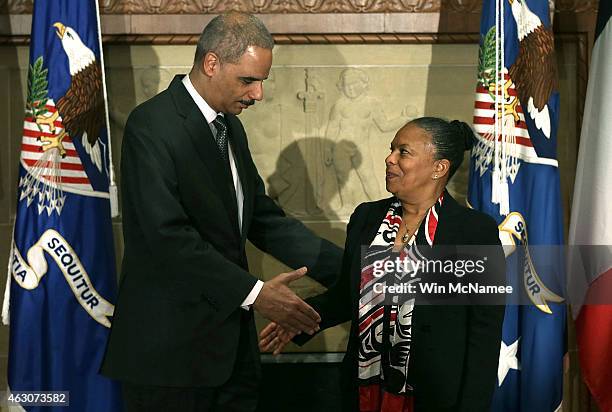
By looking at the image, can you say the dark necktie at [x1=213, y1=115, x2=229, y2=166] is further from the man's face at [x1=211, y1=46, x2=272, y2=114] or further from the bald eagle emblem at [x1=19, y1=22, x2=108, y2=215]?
the bald eagle emblem at [x1=19, y1=22, x2=108, y2=215]

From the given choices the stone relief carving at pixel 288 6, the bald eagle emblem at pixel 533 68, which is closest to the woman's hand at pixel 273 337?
the bald eagle emblem at pixel 533 68

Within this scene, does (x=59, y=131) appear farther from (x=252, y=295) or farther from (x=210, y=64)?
(x=252, y=295)

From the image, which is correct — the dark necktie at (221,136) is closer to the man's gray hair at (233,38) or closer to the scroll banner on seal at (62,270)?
the man's gray hair at (233,38)

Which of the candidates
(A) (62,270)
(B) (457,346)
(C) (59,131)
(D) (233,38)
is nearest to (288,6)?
(C) (59,131)

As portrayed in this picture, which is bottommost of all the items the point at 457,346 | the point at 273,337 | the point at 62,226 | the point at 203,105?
the point at 273,337

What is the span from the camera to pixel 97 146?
3.61 m

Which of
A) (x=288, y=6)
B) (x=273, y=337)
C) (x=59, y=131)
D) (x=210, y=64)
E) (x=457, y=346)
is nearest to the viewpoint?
(x=457, y=346)

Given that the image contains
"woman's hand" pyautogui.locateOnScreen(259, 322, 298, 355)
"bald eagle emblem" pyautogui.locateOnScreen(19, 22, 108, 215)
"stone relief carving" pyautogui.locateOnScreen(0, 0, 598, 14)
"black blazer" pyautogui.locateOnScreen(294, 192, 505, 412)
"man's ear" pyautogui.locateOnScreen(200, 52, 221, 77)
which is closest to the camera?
"black blazer" pyautogui.locateOnScreen(294, 192, 505, 412)

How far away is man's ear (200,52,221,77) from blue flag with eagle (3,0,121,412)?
0.96m

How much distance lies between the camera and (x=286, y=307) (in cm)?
278

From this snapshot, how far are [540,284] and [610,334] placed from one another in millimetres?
351

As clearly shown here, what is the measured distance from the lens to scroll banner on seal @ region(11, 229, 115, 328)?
354 centimetres

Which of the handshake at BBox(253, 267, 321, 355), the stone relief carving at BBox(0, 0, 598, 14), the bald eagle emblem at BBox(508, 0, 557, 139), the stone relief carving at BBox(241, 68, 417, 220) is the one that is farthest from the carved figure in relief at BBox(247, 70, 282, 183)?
the handshake at BBox(253, 267, 321, 355)

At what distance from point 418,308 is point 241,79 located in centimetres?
90
